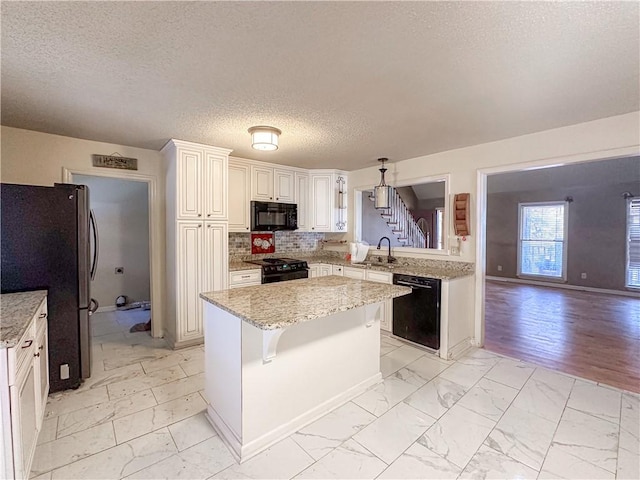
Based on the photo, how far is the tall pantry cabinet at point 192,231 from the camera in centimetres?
326

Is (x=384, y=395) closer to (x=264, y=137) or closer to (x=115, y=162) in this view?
(x=264, y=137)

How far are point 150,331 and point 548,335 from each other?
519 centimetres

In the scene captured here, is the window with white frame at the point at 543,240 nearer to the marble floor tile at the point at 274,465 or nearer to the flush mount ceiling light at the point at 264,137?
the flush mount ceiling light at the point at 264,137

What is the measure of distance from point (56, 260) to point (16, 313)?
0.79 meters

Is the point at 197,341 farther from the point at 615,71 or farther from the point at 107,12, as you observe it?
the point at 615,71

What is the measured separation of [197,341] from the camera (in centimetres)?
344

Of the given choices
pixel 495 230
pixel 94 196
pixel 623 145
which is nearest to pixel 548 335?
pixel 623 145

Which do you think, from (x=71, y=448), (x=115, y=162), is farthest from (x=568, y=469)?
(x=115, y=162)

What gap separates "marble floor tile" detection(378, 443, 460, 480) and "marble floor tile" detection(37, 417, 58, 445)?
2.10 m

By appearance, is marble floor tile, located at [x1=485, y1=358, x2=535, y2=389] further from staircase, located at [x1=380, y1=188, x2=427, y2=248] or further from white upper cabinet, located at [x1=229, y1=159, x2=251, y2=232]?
staircase, located at [x1=380, y1=188, x2=427, y2=248]

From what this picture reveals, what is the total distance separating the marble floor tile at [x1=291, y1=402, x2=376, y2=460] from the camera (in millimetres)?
1846

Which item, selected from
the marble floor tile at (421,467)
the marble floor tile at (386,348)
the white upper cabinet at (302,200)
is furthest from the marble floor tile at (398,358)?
the white upper cabinet at (302,200)

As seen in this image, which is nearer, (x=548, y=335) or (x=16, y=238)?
(x=16, y=238)

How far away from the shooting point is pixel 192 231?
3342 mm
